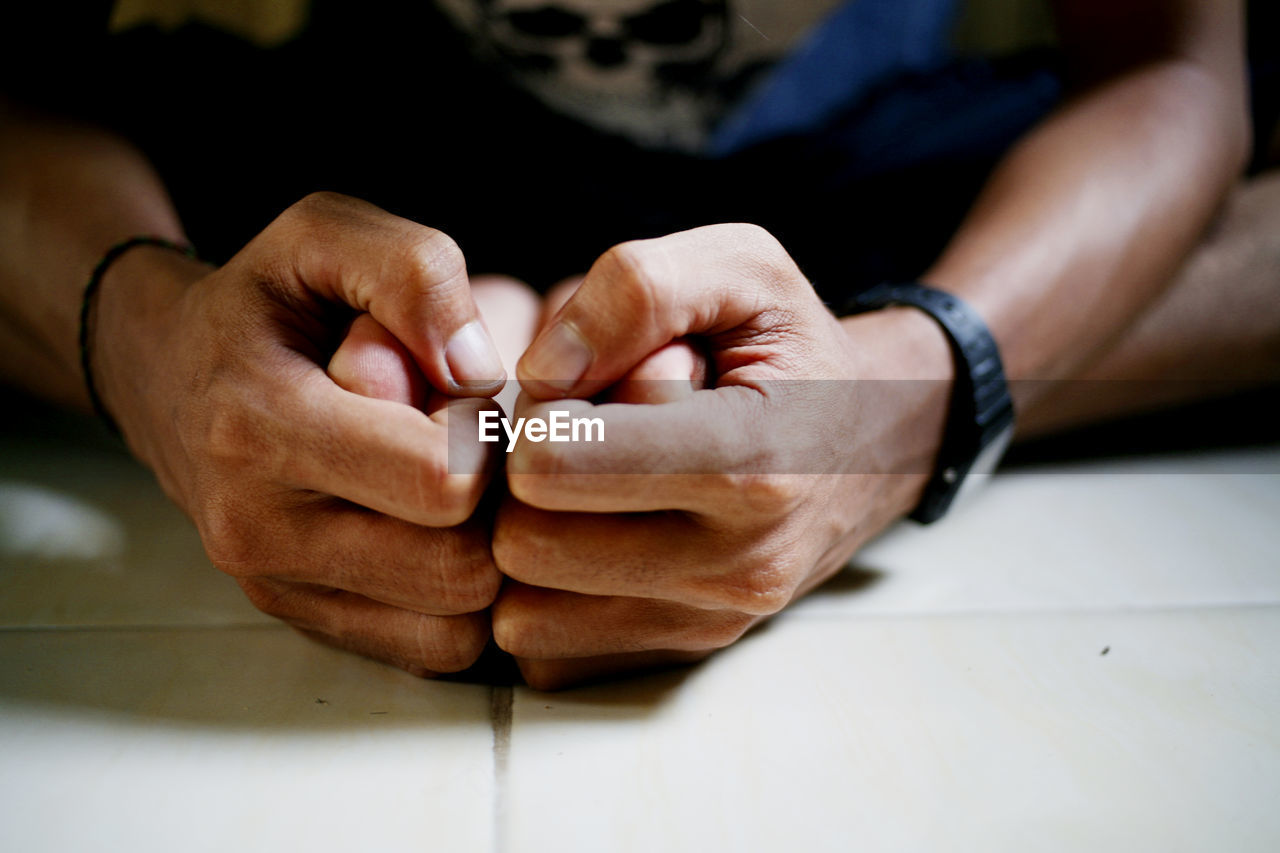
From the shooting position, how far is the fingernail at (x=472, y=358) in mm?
291

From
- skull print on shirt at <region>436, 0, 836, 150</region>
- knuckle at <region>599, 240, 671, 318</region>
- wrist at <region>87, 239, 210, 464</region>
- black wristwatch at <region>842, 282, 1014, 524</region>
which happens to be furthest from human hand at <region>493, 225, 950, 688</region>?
skull print on shirt at <region>436, 0, 836, 150</region>

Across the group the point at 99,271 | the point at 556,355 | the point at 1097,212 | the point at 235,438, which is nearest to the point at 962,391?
the point at 1097,212

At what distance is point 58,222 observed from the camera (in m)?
0.48

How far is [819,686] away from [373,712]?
0.20 meters

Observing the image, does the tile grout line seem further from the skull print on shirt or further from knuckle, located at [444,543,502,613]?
the skull print on shirt

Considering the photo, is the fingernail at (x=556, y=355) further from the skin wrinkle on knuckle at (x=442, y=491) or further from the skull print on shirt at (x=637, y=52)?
the skull print on shirt at (x=637, y=52)

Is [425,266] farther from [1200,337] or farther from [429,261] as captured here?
[1200,337]

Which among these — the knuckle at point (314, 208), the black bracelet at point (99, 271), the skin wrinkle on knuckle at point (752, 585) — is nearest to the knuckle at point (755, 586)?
the skin wrinkle on knuckle at point (752, 585)

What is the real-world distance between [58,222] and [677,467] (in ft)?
1.49

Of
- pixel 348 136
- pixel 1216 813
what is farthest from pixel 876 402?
pixel 348 136

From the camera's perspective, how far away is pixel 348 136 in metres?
0.48

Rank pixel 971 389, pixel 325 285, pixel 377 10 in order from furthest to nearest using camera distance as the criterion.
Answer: pixel 377 10
pixel 971 389
pixel 325 285

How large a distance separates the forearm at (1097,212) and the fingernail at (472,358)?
301 mm

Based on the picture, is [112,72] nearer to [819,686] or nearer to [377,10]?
[377,10]
